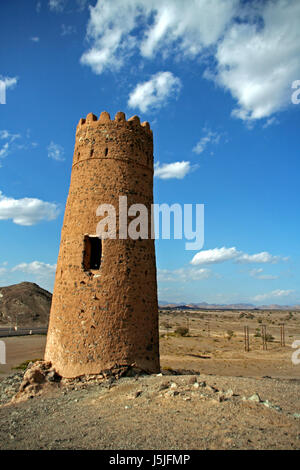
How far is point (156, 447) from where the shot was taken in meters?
4.70

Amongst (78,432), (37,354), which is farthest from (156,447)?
(37,354)

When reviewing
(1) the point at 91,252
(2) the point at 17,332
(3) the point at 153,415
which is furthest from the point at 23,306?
(3) the point at 153,415

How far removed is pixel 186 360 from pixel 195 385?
50.0 ft

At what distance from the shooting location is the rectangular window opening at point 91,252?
928 centimetres

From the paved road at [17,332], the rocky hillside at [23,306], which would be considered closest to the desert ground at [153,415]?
the paved road at [17,332]

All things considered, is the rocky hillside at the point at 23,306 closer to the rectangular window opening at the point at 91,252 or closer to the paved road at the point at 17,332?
the paved road at the point at 17,332

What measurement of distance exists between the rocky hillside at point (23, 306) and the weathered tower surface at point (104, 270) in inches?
1681

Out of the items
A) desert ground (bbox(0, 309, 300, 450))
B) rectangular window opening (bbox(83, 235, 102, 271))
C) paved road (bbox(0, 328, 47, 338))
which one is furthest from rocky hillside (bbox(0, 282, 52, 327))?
desert ground (bbox(0, 309, 300, 450))

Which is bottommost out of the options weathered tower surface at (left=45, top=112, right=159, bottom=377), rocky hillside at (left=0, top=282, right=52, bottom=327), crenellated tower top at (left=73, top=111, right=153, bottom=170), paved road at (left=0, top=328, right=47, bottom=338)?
paved road at (left=0, top=328, right=47, bottom=338)

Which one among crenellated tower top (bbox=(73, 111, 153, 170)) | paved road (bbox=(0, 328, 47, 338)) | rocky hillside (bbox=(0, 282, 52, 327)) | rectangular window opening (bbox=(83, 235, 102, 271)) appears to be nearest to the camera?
rectangular window opening (bbox=(83, 235, 102, 271))

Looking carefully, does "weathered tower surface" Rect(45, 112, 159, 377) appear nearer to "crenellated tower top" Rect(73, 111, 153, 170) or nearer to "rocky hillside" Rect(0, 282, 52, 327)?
"crenellated tower top" Rect(73, 111, 153, 170)

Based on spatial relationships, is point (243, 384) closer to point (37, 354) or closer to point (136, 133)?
point (136, 133)

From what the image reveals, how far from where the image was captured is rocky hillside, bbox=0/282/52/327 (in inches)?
1918

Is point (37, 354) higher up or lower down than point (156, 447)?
lower down
